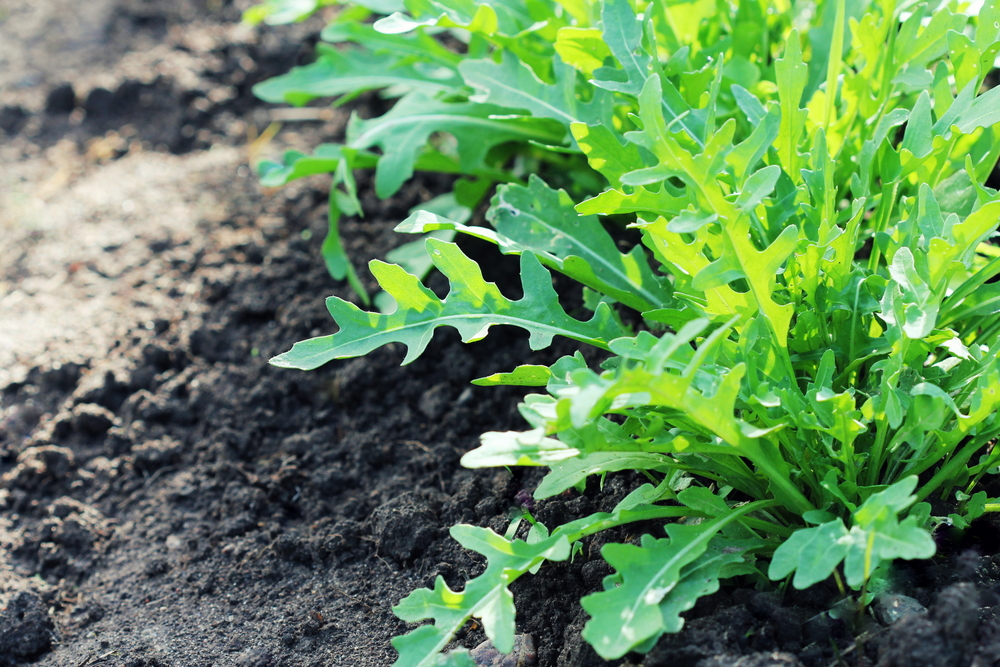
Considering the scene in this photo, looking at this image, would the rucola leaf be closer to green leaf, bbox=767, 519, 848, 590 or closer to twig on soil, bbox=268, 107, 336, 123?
green leaf, bbox=767, 519, 848, 590

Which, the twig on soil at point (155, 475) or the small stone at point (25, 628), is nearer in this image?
the small stone at point (25, 628)

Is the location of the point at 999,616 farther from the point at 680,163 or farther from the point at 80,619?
the point at 80,619

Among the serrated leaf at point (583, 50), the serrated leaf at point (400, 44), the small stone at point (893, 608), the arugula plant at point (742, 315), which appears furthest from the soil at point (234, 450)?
the serrated leaf at point (583, 50)

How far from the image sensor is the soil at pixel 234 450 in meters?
1.59

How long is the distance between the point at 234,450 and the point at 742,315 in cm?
147

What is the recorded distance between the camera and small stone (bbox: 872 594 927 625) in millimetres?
1454

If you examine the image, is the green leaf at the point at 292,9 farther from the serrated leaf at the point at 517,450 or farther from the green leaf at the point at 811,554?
the green leaf at the point at 811,554

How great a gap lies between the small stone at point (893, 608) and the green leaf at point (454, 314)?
28.3 inches

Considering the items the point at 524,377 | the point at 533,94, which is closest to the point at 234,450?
the point at 524,377

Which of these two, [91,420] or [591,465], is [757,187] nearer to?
[591,465]

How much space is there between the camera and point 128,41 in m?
4.04

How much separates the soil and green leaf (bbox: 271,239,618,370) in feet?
1.32

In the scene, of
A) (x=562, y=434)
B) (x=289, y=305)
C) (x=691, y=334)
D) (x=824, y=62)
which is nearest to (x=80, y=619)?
(x=289, y=305)

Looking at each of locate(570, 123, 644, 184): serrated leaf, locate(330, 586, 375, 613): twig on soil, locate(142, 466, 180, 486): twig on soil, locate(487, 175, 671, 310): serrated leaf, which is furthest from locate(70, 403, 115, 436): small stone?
locate(570, 123, 644, 184): serrated leaf
